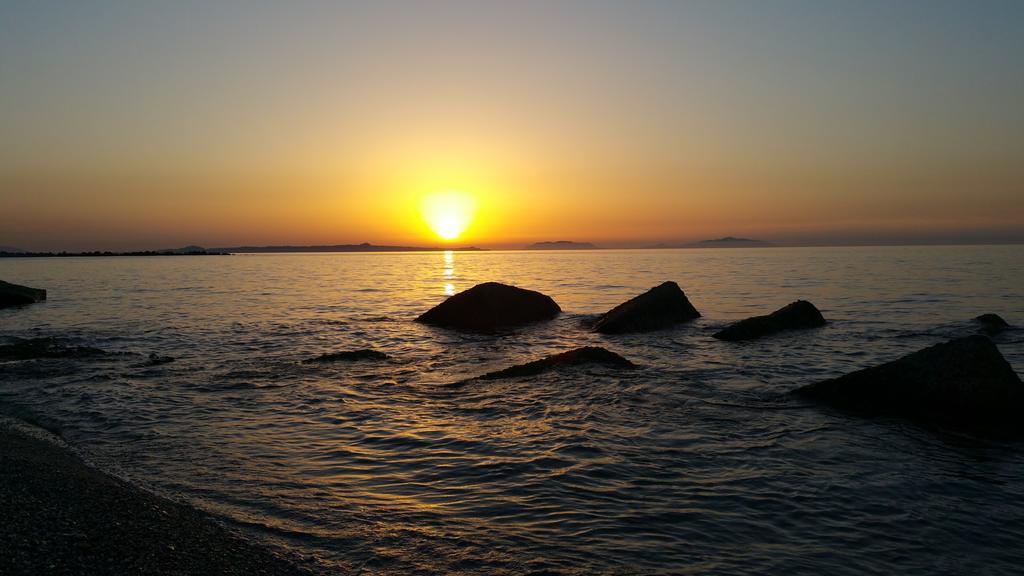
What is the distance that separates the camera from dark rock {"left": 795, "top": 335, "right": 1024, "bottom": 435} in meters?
10.3

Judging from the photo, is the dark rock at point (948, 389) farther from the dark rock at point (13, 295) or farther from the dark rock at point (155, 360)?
the dark rock at point (13, 295)

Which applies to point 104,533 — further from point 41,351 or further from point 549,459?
point 41,351

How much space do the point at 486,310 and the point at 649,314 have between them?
6672 mm

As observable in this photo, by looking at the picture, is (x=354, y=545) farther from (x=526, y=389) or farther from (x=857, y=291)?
(x=857, y=291)

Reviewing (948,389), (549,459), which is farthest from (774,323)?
(549,459)

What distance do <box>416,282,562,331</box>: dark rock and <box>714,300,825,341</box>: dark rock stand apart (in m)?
8.52

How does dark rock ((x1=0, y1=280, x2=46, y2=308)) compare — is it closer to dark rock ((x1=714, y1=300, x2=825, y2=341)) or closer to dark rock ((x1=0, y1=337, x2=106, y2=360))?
dark rock ((x1=0, y1=337, x2=106, y2=360))

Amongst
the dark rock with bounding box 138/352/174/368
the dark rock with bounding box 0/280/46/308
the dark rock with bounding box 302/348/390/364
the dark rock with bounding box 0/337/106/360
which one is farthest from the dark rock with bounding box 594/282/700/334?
the dark rock with bounding box 0/280/46/308

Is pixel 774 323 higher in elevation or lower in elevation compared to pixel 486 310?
lower

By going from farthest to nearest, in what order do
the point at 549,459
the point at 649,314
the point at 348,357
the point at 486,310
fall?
1. the point at 486,310
2. the point at 649,314
3. the point at 348,357
4. the point at 549,459

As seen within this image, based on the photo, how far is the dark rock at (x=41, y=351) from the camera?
56.7 feet

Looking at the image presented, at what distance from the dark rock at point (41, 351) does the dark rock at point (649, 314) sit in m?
17.3

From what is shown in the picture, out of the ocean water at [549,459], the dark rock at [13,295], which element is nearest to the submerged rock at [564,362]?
the ocean water at [549,459]

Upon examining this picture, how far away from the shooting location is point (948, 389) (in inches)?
420
